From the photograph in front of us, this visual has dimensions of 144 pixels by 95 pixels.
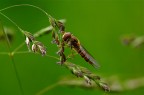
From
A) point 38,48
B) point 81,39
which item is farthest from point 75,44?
point 81,39

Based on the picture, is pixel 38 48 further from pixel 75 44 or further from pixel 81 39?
pixel 81 39

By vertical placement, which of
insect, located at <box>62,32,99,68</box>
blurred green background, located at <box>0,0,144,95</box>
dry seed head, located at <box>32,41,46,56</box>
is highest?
blurred green background, located at <box>0,0,144,95</box>

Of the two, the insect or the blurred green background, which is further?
the blurred green background

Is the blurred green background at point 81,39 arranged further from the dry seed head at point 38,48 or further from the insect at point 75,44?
the dry seed head at point 38,48

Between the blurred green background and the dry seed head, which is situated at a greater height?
the blurred green background

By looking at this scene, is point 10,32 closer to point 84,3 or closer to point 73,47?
point 73,47

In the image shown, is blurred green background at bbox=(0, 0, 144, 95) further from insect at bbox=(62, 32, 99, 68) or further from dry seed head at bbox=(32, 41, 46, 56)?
dry seed head at bbox=(32, 41, 46, 56)

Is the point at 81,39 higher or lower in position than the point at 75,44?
higher


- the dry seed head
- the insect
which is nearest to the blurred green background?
the insect

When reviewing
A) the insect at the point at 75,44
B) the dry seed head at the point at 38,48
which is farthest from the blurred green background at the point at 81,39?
the dry seed head at the point at 38,48
